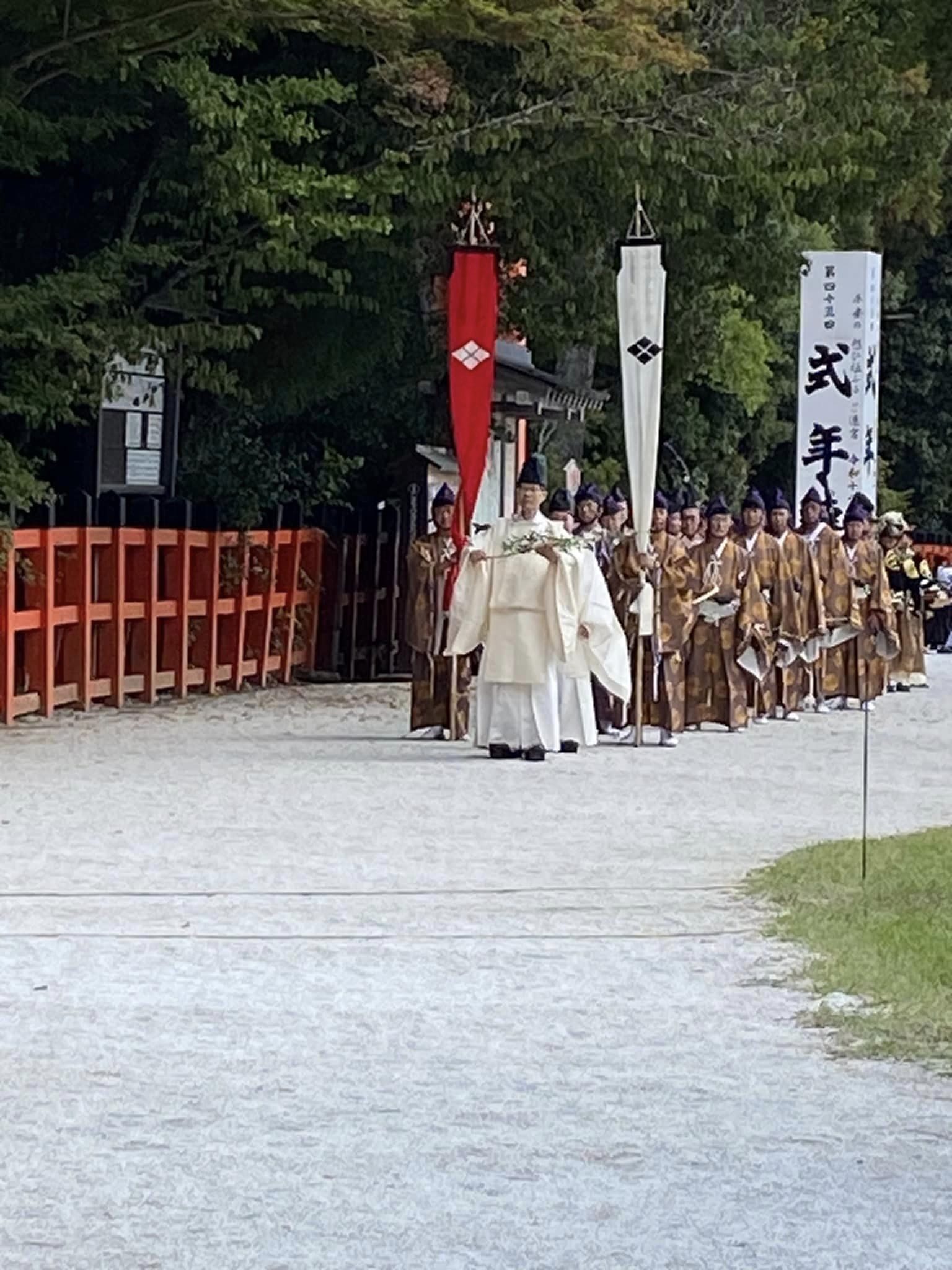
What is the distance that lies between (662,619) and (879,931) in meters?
10.7

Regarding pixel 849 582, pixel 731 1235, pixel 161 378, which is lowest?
pixel 731 1235

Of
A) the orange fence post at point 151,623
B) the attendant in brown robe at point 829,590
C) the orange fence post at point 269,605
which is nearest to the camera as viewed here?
the orange fence post at point 151,623

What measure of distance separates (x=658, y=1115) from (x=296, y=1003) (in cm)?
194

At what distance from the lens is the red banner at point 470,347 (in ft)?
62.1

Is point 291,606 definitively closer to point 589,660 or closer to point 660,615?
point 660,615

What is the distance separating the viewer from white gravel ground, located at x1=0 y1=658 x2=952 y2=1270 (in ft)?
18.9

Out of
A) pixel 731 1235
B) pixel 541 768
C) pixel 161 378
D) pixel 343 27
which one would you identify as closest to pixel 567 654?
pixel 541 768

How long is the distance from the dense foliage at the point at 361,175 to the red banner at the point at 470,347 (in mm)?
779

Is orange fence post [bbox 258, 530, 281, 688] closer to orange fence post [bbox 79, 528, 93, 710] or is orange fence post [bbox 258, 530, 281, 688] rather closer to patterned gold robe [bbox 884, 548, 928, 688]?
orange fence post [bbox 79, 528, 93, 710]

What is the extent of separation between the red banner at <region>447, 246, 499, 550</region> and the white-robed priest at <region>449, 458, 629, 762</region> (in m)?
1.27

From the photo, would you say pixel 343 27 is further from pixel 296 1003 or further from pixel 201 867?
pixel 296 1003

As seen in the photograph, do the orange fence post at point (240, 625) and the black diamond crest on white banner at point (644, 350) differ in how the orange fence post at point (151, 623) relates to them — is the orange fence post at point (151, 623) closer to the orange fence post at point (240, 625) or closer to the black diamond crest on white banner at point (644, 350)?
the orange fence post at point (240, 625)

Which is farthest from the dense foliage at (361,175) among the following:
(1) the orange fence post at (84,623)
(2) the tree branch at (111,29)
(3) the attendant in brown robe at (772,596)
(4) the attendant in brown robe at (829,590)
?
(4) the attendant in brown robe at (829,590)

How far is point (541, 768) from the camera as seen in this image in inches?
648
